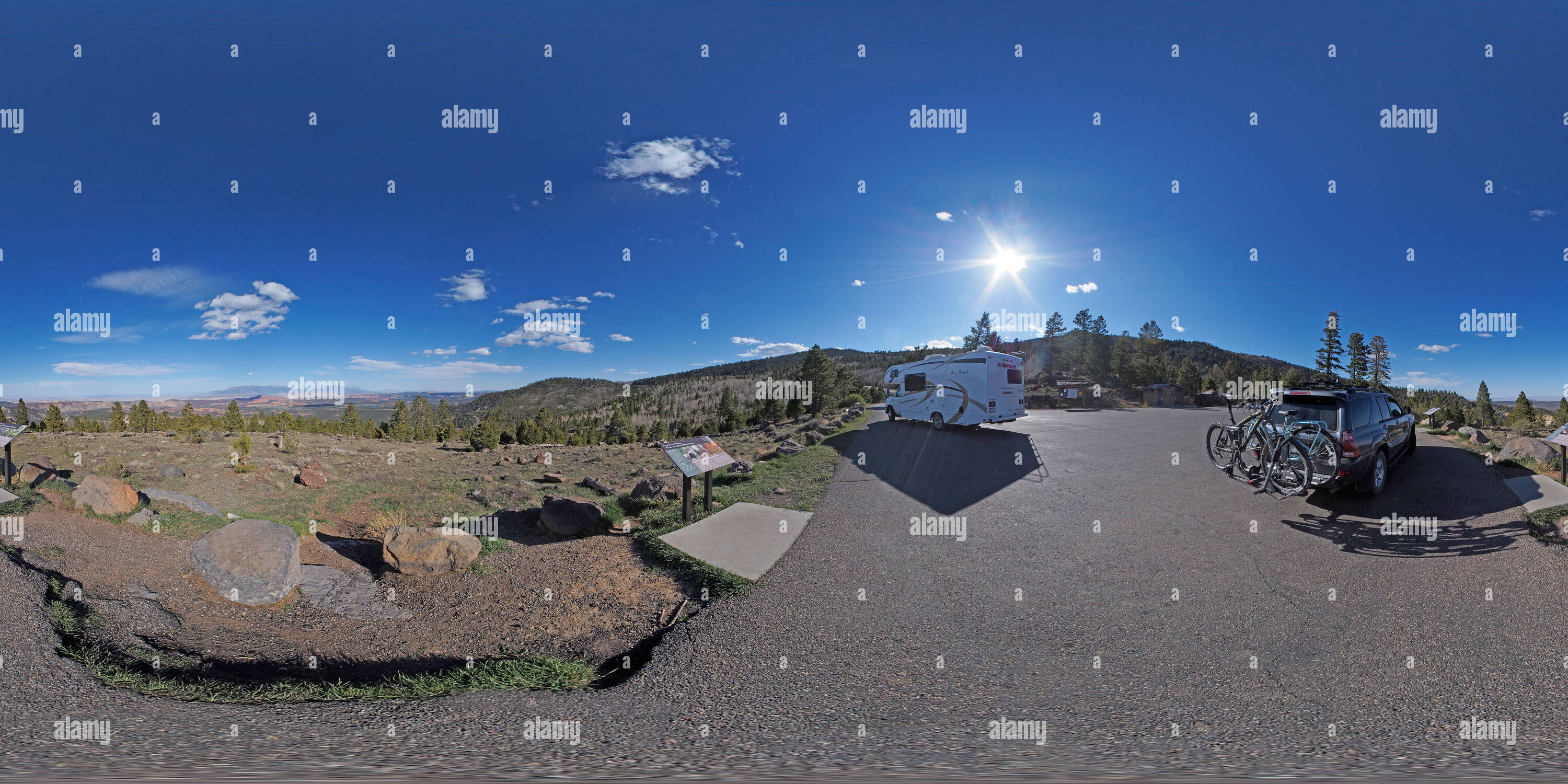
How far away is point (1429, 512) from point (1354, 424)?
58.0 inches

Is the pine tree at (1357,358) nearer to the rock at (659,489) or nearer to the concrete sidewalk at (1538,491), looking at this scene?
the concrete sidewalk at (1538,491)

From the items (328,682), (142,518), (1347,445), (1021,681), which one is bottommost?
(328,682)

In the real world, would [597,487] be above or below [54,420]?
below

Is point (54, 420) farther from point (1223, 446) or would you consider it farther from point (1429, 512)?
point (1429, 512)

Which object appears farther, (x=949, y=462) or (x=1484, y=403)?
(x=1484, y=403)

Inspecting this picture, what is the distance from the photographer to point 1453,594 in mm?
5160

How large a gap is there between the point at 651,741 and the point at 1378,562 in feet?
25.9

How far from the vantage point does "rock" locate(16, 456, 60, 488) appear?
442 inches

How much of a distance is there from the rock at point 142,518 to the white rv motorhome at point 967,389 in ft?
55.0

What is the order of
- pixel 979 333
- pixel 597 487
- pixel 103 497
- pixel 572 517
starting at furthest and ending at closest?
pixel 979 333 < pixel 597 487 < pixel 103 497 < pixel 572 517

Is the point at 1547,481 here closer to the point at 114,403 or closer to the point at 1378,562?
the point at 1378,562

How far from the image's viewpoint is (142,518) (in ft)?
27.3

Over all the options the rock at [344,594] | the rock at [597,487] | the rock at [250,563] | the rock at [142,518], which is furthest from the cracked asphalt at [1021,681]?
the rock at [597,487]

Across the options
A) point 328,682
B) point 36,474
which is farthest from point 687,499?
point 36,474
